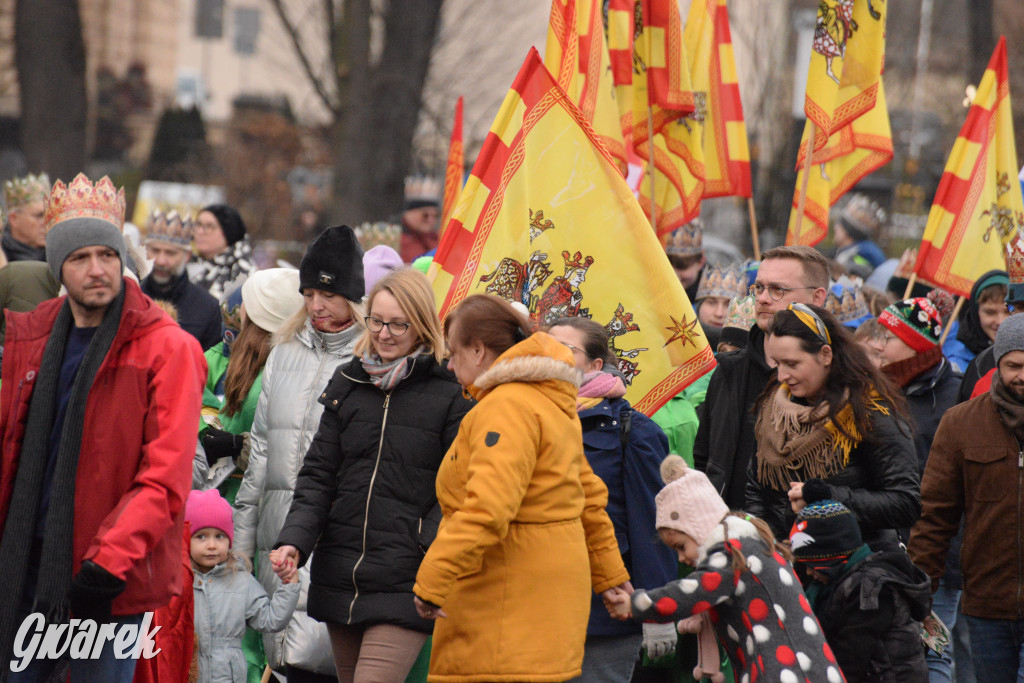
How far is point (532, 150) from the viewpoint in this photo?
6312 mm

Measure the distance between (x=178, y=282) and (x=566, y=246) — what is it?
3455 mm

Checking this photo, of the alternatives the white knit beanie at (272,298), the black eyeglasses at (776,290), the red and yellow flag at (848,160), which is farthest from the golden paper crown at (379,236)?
the black eyeglasses at (776,290)

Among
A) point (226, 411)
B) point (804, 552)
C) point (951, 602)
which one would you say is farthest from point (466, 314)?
point (951, 602)

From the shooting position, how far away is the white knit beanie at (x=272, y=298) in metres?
6.52

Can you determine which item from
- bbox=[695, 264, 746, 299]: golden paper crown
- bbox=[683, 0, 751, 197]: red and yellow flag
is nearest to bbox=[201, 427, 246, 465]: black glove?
bbox=[683, 0, 751, 197]: red and yellow flag

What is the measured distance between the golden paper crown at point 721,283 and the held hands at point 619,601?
453cm

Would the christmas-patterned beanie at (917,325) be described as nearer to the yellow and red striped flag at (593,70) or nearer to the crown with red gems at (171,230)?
the yellow and red striped flag at (593,70)

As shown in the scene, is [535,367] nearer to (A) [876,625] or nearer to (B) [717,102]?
(A) [876,625]

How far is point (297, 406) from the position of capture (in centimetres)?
588

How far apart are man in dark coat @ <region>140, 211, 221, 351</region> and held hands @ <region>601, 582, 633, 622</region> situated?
4414 mm

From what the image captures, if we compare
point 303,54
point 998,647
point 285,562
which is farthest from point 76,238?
point 303,54

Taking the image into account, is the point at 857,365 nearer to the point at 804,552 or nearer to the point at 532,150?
the point at 804,552

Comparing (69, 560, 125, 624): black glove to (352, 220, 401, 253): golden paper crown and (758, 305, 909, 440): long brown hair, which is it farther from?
(352, 220, 401, 253): golden paper crown

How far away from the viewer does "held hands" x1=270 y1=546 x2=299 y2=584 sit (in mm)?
4812
